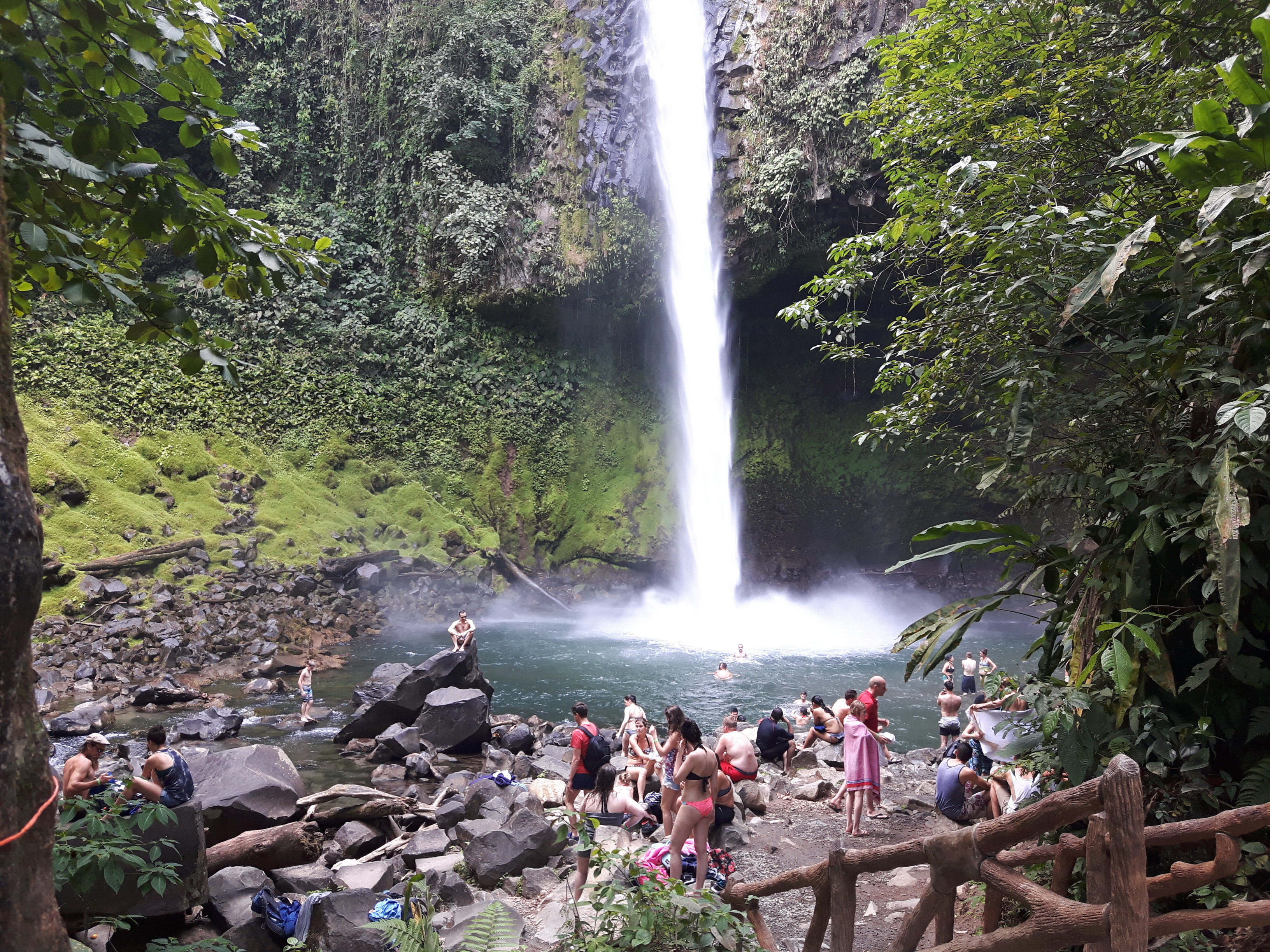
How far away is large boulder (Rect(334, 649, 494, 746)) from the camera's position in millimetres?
10422

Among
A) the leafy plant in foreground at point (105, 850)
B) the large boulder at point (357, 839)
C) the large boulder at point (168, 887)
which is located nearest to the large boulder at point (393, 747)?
the large boulder at point (357, 839)

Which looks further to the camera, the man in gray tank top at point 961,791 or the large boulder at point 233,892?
the man in gray tank top at point 961,791

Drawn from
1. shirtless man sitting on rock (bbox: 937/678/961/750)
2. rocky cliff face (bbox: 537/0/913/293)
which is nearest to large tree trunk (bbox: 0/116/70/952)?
shirtless man sitting on rock (bbox: 937/678/961/750)

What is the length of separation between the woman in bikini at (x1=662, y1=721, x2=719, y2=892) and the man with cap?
4.07m

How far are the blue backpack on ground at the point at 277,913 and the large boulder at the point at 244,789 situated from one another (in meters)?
1.75

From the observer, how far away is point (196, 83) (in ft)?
9.21

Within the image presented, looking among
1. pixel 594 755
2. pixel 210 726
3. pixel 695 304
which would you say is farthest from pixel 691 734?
pixel 695 304

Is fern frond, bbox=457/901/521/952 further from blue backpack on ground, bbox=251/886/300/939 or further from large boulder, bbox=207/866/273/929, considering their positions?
large boulder, bbox=207/866/273/929

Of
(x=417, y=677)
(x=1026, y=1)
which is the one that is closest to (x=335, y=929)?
(x=417, y=677)

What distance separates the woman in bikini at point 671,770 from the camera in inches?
227

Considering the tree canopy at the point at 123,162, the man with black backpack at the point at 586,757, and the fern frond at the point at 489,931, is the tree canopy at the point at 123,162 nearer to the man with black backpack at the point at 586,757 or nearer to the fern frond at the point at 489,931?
the fern frond at the point at 489,931

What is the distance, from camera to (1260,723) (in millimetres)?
3420

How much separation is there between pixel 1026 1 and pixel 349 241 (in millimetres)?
22680

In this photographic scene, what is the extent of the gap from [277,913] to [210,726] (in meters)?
6.88
